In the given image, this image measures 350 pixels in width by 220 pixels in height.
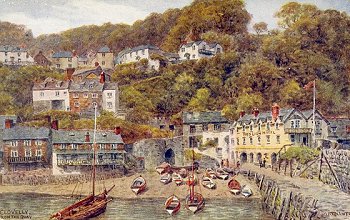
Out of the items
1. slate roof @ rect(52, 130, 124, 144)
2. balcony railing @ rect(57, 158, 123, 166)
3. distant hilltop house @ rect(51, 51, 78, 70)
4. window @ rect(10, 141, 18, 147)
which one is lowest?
balcony railing @ rect(57, 158, 123, 166)

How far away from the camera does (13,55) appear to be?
875cm

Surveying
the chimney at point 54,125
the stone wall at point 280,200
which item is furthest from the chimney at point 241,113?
the chimney at point 54,125

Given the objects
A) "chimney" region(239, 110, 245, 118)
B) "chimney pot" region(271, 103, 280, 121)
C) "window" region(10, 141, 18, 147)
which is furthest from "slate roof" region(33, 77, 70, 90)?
"chimney pot" region(271, 103, 280, 121)

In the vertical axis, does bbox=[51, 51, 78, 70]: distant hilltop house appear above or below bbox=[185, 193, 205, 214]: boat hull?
above

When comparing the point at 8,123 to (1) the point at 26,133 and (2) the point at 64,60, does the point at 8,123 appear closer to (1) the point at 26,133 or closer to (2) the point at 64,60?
(1) the point at 26,133

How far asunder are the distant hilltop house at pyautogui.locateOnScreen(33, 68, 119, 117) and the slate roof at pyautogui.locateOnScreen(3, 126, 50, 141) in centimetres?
28

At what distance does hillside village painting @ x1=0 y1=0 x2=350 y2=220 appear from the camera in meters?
8.71

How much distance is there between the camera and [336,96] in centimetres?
893

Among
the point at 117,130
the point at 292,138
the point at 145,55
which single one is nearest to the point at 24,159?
the point at 117,130

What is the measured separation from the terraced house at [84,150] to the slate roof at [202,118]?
95 centimetres

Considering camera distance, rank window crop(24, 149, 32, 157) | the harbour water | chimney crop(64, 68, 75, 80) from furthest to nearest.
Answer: chimney crop(64, 68, 75, 80) < window crop(24, 149, 32, 157) < the harbour water

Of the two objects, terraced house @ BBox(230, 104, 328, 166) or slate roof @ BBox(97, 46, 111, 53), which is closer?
terraced house @ BBox(230, 104, 328, 166)

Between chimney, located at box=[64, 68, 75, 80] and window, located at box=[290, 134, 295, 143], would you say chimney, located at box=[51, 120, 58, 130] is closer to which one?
chimney, located at box=[64, 68, 75, 80]

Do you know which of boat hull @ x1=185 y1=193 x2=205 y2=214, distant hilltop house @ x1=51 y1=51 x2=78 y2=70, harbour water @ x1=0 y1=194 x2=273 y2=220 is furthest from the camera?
distant hilltop house @ x1=51 y1=51 x2=78 y2=70
